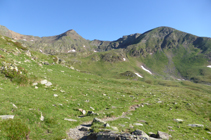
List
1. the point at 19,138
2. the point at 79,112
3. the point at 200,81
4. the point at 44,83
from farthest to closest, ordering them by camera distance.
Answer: the point at 200,81 → the point at 44,83 → the point at 79,112 → the point at 19,138

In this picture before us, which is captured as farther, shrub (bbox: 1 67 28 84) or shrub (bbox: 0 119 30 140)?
shrub (bbox: 1 67 28 84)

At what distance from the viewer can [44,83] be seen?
24.9m

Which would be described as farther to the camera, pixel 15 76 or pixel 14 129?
pixel 15 76

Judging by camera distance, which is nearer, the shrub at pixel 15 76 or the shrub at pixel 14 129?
the shrub at pixel 14 129

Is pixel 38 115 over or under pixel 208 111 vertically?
over

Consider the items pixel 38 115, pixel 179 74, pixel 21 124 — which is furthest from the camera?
pixel 179 74

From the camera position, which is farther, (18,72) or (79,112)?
(18,72)

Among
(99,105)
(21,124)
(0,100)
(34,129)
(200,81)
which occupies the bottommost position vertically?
(200,81)

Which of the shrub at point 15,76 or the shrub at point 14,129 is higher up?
the shrub at point 15,76

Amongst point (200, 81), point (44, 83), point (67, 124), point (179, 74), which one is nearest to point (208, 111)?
point (67, 124)

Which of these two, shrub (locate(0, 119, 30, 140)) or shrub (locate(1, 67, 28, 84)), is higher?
shrub (locate(1, 67, 28, 84))

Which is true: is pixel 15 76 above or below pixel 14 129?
above

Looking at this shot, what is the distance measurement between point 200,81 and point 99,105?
7273 inches

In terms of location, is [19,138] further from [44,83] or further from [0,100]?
[44,83]
